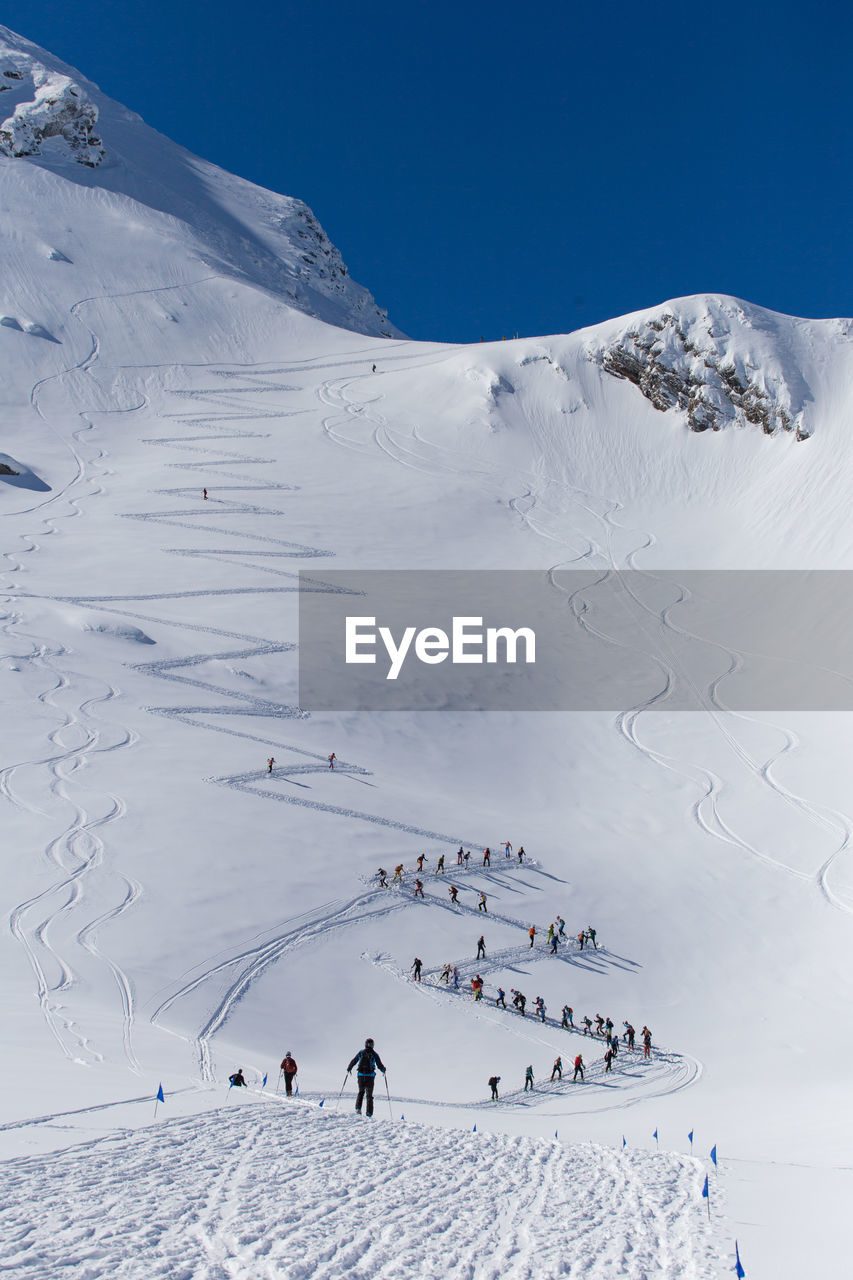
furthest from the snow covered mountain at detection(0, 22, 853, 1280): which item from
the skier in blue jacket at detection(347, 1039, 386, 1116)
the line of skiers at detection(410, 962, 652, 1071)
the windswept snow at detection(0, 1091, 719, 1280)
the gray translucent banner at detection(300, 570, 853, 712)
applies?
the gray translucent banner at detection(300, 570, 853, 712)

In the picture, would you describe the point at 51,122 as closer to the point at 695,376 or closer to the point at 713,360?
the point at 695,376

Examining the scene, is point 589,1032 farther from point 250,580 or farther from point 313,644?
point 250,580

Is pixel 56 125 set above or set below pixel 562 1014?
above

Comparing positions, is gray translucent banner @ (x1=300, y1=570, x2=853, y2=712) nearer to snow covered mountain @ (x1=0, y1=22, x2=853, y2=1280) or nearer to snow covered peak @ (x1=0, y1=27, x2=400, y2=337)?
snow covered mountain @ (x1=0, y1=22, x2=853, y2=1280)

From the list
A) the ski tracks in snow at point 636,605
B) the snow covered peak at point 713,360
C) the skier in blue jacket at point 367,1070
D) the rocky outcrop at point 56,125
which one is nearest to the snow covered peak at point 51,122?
the rocky outcrop at point 56,125

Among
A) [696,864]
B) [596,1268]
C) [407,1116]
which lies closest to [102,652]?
[696,864]

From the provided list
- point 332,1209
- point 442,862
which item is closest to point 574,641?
point 442,862
